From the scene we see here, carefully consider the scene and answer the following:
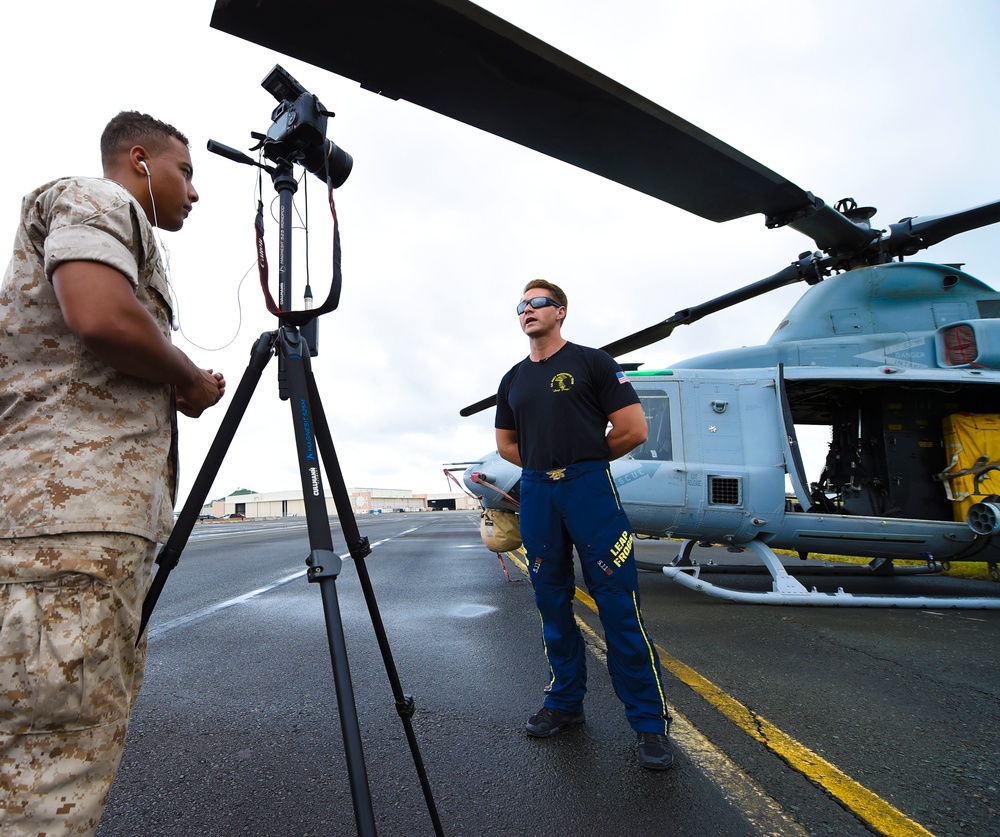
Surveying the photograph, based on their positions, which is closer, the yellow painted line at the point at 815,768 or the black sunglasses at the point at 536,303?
the yellow painted line at the point at 815,768

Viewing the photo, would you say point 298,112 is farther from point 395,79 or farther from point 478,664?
point 478,664

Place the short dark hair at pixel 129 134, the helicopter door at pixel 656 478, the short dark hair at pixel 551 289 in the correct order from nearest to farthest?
the short dark hair at pixel 129 134
the short dark hair at pixel 551 289
the helicopter door at pixel 656 478

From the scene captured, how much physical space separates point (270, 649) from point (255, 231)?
10.4ft

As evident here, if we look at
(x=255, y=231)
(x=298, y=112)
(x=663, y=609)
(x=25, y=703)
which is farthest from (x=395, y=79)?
(x=663, y=609)

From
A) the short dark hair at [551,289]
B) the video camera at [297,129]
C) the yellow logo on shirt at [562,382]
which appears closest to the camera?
the video camera at [297,129]

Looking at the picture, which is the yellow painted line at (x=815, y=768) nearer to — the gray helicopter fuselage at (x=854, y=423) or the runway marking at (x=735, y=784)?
the runway marking at (x=735, y=784)

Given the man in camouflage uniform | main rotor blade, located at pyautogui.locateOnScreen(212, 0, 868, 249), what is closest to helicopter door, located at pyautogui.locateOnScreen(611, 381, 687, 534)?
main rotor blade, located at pyautogui.locateOnScreen(212, 0, 868, 249)

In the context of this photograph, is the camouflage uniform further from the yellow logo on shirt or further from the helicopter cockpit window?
the helicopter cockpit window

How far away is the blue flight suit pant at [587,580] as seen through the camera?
2338mm

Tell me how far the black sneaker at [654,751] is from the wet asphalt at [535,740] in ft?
0.19

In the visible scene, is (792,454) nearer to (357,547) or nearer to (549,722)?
(549,722)

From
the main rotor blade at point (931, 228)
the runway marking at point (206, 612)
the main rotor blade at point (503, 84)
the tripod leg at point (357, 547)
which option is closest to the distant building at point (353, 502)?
the runway marking at point (206, 612)

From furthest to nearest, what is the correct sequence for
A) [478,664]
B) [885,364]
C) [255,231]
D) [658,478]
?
[885,364] → [658,478] → [478,664] → [255,231]

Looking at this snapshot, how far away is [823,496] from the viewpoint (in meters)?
7.12
